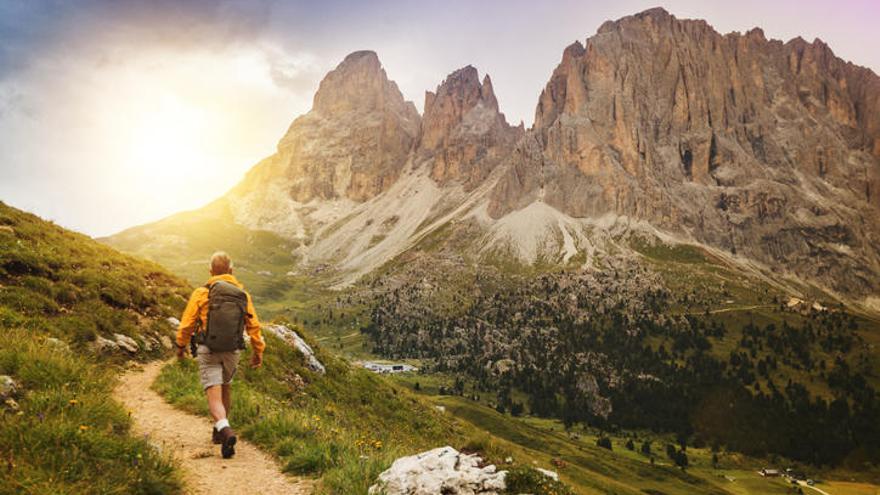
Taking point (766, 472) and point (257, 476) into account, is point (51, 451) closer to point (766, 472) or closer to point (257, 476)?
point (257, 476)

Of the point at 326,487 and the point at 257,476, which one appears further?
the point at 257,476

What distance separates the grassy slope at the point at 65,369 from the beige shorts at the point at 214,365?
1.77 metres

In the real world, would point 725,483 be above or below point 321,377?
below

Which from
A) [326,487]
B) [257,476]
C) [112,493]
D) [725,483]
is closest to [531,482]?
[326,487]

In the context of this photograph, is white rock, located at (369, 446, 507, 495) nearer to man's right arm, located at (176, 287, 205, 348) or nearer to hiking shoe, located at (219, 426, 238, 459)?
hiking shoe, located at (219, 426, 238, 459)

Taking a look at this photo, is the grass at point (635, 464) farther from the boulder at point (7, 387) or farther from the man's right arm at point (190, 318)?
the boulder at point (7, 387)

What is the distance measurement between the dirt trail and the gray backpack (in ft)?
7.26

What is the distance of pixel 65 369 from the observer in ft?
34.5

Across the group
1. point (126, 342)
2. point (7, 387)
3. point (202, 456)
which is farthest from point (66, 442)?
point (126, 342)

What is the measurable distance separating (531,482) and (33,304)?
58.6 ft

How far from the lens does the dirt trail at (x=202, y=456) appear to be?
9.21 m

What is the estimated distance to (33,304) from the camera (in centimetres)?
1722

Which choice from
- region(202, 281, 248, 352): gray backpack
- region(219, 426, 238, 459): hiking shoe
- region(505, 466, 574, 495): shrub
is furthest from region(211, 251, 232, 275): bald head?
region(505, 466, 574, 495): shrub

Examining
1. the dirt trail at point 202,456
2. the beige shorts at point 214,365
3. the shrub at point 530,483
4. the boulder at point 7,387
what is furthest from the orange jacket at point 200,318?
the shrub at point 530,483
